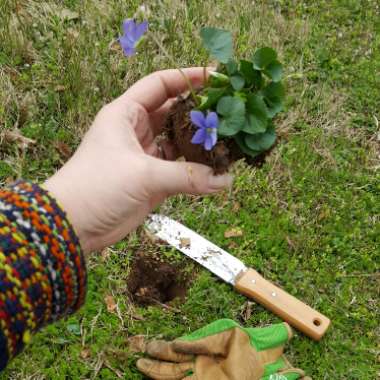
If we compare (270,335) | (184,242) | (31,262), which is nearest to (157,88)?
(31,262)

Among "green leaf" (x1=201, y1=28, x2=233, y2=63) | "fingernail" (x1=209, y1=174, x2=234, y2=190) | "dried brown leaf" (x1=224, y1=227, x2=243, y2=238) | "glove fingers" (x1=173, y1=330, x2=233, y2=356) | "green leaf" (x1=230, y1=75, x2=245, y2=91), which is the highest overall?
"green leaf" (x1=201, y1=28, x2=233, y2=63)

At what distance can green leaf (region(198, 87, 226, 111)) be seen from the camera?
140 cm

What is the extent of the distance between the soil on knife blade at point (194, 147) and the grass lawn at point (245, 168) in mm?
871

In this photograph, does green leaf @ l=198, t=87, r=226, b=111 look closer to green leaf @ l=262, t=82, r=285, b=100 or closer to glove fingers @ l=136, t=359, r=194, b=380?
green leaf @ l=262, t=82, r=285, b=100

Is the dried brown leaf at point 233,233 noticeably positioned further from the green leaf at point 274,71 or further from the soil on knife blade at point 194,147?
the green leaf at point 274,71

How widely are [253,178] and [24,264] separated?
1.59m

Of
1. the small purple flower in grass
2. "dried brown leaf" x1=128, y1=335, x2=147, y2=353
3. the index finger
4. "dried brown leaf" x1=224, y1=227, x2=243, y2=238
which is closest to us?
the small purple flower in grass

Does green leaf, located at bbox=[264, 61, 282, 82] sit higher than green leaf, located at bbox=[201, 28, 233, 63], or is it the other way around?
green leaf, located at bbox=[201, 28, 233, 63]

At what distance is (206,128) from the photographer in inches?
54.1

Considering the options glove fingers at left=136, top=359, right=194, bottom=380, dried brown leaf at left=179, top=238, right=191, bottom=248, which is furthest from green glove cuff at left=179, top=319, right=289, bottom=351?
dried brown leaf at left=179, top=238, right=191, bottom=248

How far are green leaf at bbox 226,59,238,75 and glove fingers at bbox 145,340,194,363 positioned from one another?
3.69 ft

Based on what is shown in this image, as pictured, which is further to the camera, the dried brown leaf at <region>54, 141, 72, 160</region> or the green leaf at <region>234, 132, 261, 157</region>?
the dried brown leaf at <region>54, 141, 72, 160</region>

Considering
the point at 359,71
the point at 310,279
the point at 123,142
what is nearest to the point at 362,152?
the point at 359,71

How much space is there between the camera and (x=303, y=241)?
2.46 m
